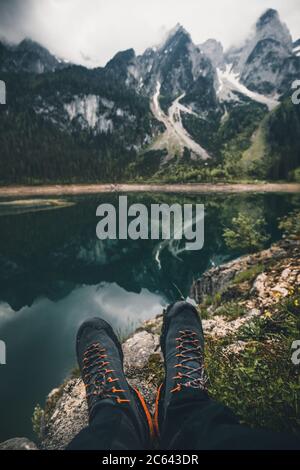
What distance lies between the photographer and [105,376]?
154 inches

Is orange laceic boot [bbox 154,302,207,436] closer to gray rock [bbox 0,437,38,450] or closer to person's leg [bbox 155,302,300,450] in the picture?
person's leg [bbox 155,302,300,450]

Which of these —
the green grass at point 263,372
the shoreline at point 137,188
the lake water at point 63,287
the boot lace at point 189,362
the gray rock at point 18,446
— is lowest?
the lake water at point 63,287

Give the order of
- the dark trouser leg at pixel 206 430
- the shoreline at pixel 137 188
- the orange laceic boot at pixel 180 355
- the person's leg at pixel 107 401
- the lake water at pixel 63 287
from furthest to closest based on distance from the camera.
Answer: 1. the shoreline at pixel 137 188
2. the lake water at pixel 63 287
3. the orange laceic boot at pixel 180 355
4. the person's leg at pixel 107 401
5. the dark trouser leg at pixel 206 430

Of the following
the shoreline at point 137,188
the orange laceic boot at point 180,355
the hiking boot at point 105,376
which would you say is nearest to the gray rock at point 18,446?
the hiking boot at point 105,376

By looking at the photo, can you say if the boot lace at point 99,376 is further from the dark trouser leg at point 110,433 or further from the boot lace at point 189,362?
the boot lace at point 189,362

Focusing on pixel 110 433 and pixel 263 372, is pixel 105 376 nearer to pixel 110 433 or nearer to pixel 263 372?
pixel 110 433

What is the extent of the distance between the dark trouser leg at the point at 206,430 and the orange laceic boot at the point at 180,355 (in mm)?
165

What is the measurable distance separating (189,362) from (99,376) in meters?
1.23

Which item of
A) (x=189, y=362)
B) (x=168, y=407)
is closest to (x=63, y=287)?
(x=189, y=362)

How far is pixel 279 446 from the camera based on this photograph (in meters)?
2.21

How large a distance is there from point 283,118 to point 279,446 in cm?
20224

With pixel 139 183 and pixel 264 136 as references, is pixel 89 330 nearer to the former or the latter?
pixel 139 183

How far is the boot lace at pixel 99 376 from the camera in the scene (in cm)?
358

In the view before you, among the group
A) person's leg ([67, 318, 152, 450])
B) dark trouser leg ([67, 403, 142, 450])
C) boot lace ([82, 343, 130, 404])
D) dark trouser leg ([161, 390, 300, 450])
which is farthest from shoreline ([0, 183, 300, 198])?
dark trouser leg ([67, 403, 142, 450])
